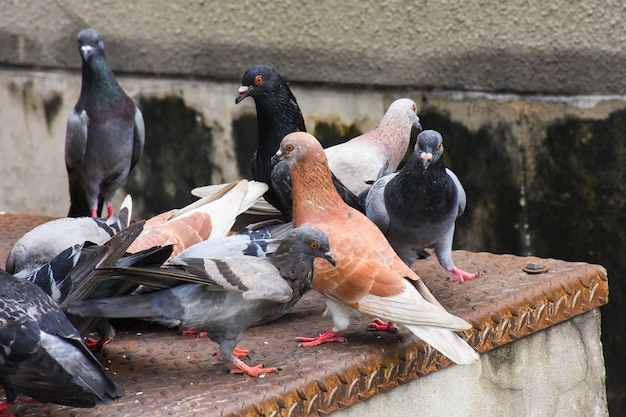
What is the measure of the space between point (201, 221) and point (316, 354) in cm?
81

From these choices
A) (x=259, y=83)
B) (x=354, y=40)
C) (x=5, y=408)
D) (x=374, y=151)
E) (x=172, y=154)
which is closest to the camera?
(x=5, y=408)

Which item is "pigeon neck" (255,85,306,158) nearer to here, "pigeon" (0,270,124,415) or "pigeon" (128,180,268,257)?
"pigeon" (128,180,268,257)

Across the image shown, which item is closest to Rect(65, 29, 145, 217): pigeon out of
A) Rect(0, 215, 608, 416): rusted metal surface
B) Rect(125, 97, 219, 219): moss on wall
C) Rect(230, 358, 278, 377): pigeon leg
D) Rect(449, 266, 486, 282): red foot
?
Rect(125, 97, 219, 219): moss on wall

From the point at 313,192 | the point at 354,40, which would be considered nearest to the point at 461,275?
the point at 313,192

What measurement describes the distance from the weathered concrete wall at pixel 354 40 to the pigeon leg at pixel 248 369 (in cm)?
253

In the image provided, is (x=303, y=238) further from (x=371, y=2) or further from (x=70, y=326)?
(x=371, y=2)

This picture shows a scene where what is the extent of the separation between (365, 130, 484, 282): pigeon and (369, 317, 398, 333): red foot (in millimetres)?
377

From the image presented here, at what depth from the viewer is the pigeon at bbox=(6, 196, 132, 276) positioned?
3.08 meters

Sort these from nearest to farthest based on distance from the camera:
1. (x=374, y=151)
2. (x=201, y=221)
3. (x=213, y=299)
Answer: (x=213, y=299)
(x=201, y=221)
(x=374, y=151)

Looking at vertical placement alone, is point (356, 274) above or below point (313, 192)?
below

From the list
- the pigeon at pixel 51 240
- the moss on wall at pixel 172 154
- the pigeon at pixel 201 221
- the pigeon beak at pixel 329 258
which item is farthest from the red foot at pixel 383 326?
the moss on wall at pixel 172 154

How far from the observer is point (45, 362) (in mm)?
2193

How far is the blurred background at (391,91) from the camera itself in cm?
446

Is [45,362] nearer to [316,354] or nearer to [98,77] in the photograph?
[316,354]
